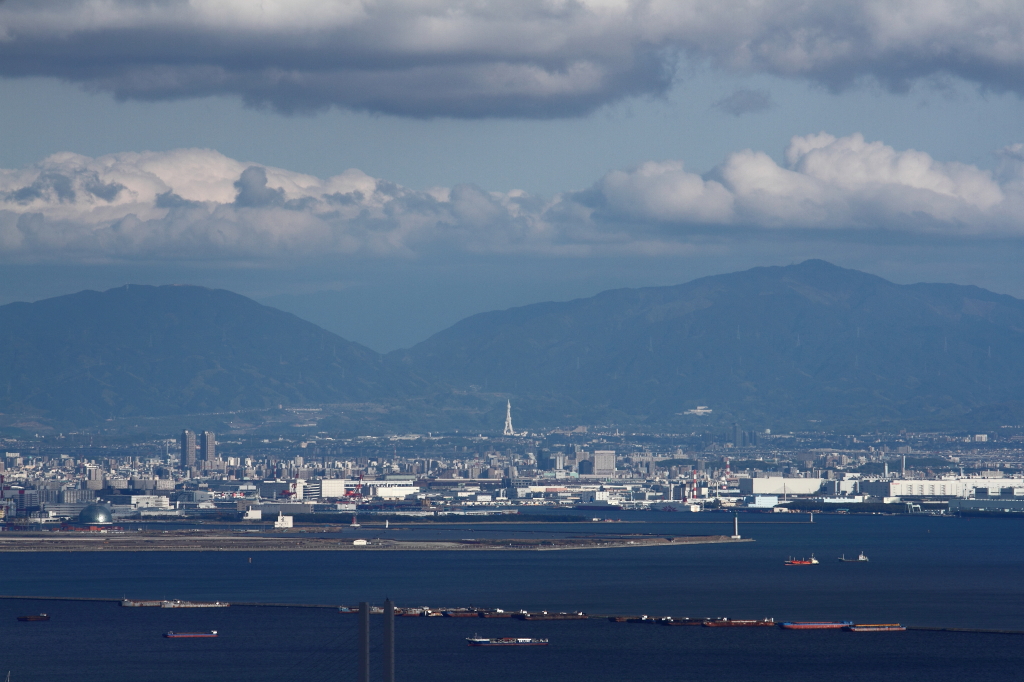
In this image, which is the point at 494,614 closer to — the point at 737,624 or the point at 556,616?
the point at 556,616

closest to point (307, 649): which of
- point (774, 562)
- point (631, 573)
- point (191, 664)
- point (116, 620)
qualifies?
point (191, 664)

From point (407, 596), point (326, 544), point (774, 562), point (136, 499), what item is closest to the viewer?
point (407, 596)

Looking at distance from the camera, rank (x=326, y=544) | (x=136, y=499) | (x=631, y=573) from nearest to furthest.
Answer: (x=631, y=573) < (x=326, y=544) < (x=136, y=499)

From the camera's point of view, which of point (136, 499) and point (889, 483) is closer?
point (136, 499)

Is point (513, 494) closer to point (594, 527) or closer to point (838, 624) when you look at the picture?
point (594, 527)

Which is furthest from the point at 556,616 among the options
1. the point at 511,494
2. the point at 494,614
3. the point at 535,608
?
the point at 511,494

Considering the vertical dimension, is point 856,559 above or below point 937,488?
below
